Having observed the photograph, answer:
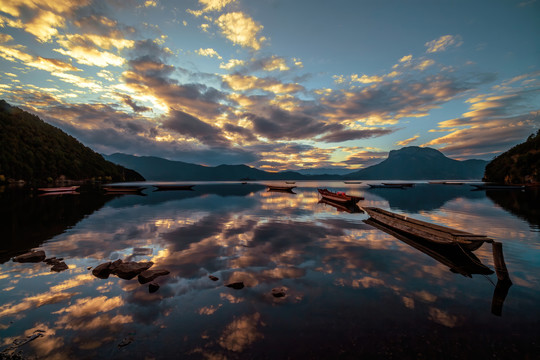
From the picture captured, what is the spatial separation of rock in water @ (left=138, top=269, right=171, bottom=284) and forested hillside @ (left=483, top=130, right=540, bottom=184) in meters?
153

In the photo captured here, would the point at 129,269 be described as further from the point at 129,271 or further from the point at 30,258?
the point at 30,258

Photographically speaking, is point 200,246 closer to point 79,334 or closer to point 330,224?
point 79,334

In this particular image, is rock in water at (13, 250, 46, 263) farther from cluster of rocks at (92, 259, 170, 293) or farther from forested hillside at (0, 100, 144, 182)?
forested hillside at (0, 100, 144, 182)

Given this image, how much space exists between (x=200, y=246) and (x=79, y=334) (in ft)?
33.8

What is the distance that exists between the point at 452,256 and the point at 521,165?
483 ft

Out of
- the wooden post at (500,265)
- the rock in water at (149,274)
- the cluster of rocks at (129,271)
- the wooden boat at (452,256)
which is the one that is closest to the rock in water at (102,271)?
the cluster of rocks at (129,271)

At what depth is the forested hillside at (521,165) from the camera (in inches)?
3986

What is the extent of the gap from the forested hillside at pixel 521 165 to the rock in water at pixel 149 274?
502 feet

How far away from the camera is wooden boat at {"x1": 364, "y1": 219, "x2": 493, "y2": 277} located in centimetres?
1285

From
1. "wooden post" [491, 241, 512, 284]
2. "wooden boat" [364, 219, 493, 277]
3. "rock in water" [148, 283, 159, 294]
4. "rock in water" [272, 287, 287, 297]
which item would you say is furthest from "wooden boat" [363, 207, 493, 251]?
"rock in water" [148, 283, 159, 294]

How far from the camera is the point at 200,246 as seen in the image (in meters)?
17.3

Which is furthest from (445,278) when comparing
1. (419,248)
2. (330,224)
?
(330,224)

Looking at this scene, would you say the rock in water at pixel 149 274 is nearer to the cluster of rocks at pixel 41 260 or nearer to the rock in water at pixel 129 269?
the rock in water at pixel 129 269

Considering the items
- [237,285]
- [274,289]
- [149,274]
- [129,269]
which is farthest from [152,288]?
[274,289]
